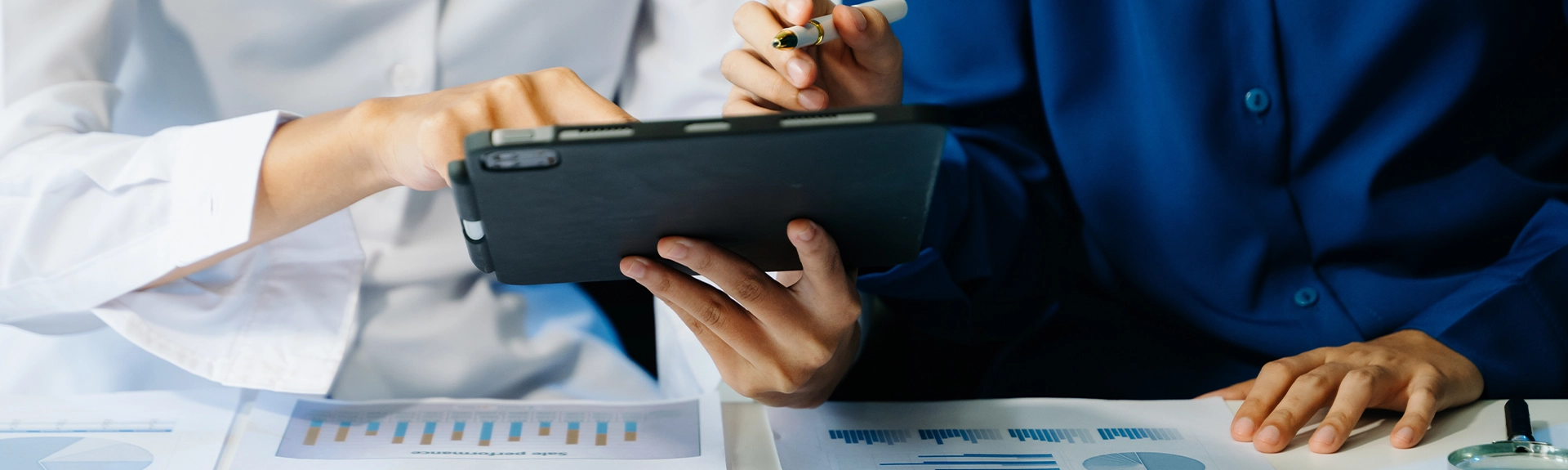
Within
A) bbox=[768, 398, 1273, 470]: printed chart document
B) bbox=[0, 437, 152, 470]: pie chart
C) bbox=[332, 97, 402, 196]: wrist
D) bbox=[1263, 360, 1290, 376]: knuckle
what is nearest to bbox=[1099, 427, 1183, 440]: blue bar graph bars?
bbox=[768, 398, 1273, 470]: printed chart document

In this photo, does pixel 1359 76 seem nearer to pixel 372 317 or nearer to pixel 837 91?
pixel 837 91

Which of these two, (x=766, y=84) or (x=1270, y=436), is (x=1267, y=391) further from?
(x=766, y=84)

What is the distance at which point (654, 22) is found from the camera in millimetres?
1062

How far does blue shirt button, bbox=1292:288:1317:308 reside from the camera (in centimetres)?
91

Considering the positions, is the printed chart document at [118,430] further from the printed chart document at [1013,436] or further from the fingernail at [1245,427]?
the fingernail at [1245,427]

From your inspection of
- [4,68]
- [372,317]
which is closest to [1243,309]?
[372,317]

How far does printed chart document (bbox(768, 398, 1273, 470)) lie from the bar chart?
3.7 inches

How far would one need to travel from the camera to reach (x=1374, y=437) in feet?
2.38

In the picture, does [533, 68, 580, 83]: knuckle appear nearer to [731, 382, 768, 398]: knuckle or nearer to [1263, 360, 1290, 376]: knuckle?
[731, 382, 768, 398]: knuckle

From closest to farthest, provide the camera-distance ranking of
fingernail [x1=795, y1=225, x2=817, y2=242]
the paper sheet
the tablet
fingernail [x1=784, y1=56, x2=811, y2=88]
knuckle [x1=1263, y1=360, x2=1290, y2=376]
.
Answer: the tablet, fingernail [x1=795, y1=225, x2=817, y2=242], fingernail [x1=784, y1=56, x2=811, y2=88], knuckle [x1=1263, y1=360, x2=1290, y2=376], the paper sheet

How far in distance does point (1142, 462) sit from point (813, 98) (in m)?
0.35

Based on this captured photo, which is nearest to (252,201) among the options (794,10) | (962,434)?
(794,10)

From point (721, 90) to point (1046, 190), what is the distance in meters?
0.36

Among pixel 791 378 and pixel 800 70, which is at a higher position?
pixel 800 70
